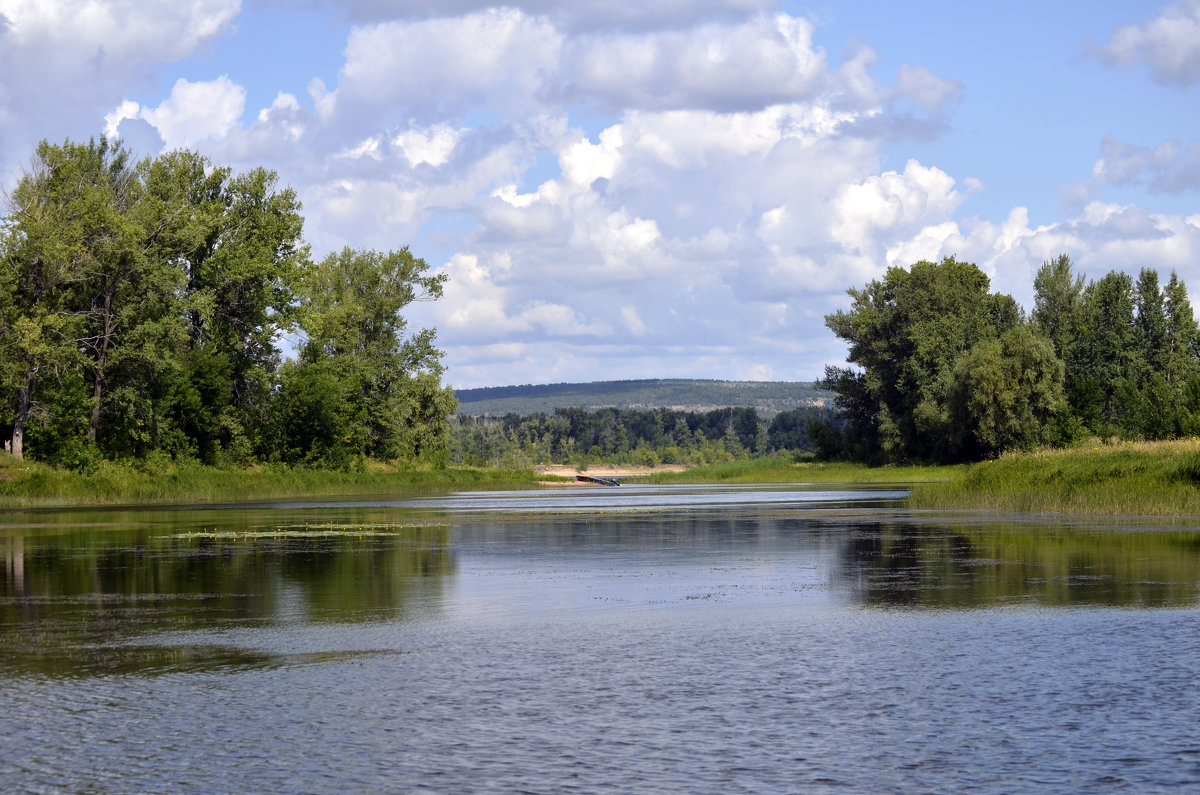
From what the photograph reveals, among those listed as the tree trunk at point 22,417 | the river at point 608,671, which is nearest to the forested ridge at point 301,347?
the tree trunk at point 22,417

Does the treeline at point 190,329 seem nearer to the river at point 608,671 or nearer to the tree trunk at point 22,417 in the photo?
the tree trunk at point 22,417

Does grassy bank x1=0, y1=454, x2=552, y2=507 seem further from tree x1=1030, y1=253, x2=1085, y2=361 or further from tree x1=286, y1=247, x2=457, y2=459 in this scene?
tree x1=1030, y1=253, x2=1085, y2=361

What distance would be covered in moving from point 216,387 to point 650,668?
72968mm

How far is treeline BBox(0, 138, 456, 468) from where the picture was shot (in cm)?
6731

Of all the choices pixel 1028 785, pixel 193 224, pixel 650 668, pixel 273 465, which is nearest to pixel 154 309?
pixel 193 224

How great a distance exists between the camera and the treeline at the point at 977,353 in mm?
105312

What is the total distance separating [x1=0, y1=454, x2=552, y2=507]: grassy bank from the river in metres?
34.7

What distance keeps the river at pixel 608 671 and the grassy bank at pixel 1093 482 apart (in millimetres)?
12265

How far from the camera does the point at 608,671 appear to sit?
14.5m

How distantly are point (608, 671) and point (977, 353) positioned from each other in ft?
302

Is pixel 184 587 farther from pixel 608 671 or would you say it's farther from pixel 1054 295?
pixel 1054 295

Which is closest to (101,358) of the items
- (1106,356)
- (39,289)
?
(39,289)

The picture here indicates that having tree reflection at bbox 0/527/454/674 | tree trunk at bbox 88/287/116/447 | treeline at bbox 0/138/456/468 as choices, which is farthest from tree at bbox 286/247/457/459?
tree reflection at bbox 0/527/454/674

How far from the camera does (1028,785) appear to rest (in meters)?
9.52
